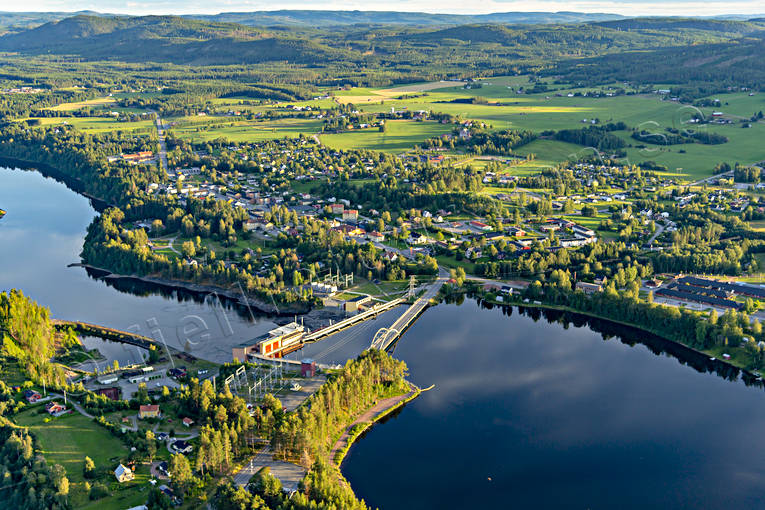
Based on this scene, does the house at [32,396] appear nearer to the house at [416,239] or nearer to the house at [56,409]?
the house at [56,409]

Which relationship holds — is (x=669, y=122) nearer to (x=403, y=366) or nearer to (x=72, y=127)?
(x=403, y=366)

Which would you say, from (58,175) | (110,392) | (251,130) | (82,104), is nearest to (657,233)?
(110,392)

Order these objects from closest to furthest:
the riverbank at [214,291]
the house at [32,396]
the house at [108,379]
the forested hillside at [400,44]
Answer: the house at [32,396], the house at [108,379], the riverbank at [214,291], the forested hillside at [400,44]

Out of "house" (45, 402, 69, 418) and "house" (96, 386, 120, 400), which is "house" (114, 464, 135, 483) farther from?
"house" (96, 386, 120, 400)

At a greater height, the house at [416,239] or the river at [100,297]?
the house at [416,239]

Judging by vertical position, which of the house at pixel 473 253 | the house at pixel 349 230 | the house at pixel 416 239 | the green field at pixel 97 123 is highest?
the green field at pixel 97 123

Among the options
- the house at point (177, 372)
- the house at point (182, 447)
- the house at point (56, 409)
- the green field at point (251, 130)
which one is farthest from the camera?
the green field at point (251, 130)

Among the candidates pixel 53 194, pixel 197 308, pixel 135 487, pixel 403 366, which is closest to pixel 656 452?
pixel 403 366

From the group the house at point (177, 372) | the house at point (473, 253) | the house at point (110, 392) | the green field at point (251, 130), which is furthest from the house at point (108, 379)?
the green field at point (251, 130)
